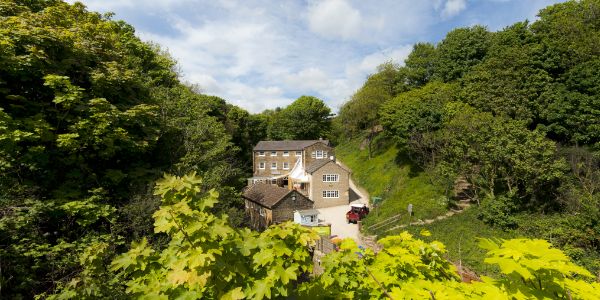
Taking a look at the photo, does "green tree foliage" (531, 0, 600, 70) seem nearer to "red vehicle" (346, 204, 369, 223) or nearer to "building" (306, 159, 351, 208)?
"red vehicle" (346, 204, 369, 223)

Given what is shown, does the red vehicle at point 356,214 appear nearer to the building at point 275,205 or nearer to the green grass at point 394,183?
the green grass at point 394,183

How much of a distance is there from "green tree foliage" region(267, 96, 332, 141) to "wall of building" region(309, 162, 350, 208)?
90.7ft

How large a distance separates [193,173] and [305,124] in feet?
191

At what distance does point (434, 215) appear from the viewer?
21.3 metres

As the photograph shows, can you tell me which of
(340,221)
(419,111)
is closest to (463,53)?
(419,111)

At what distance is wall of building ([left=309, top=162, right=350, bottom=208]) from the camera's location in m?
31.5

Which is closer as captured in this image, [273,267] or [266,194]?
[273,267]

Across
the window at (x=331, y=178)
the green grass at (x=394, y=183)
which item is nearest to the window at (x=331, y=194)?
the window at (x=331, y=178)

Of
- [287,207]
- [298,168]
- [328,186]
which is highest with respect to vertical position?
[298,168]

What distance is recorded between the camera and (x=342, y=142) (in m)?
60.8

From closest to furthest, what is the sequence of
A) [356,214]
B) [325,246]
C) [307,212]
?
[325,246], [307,212], [356,214]

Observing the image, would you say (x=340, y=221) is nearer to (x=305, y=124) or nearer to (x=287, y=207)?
(x=287, y=207)

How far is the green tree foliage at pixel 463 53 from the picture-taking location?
112 ft

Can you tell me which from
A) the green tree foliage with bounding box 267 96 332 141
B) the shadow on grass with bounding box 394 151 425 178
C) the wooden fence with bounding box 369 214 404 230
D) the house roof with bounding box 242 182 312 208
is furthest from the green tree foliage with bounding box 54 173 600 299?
the green tree foliage with bounding box 267 96 332 141
